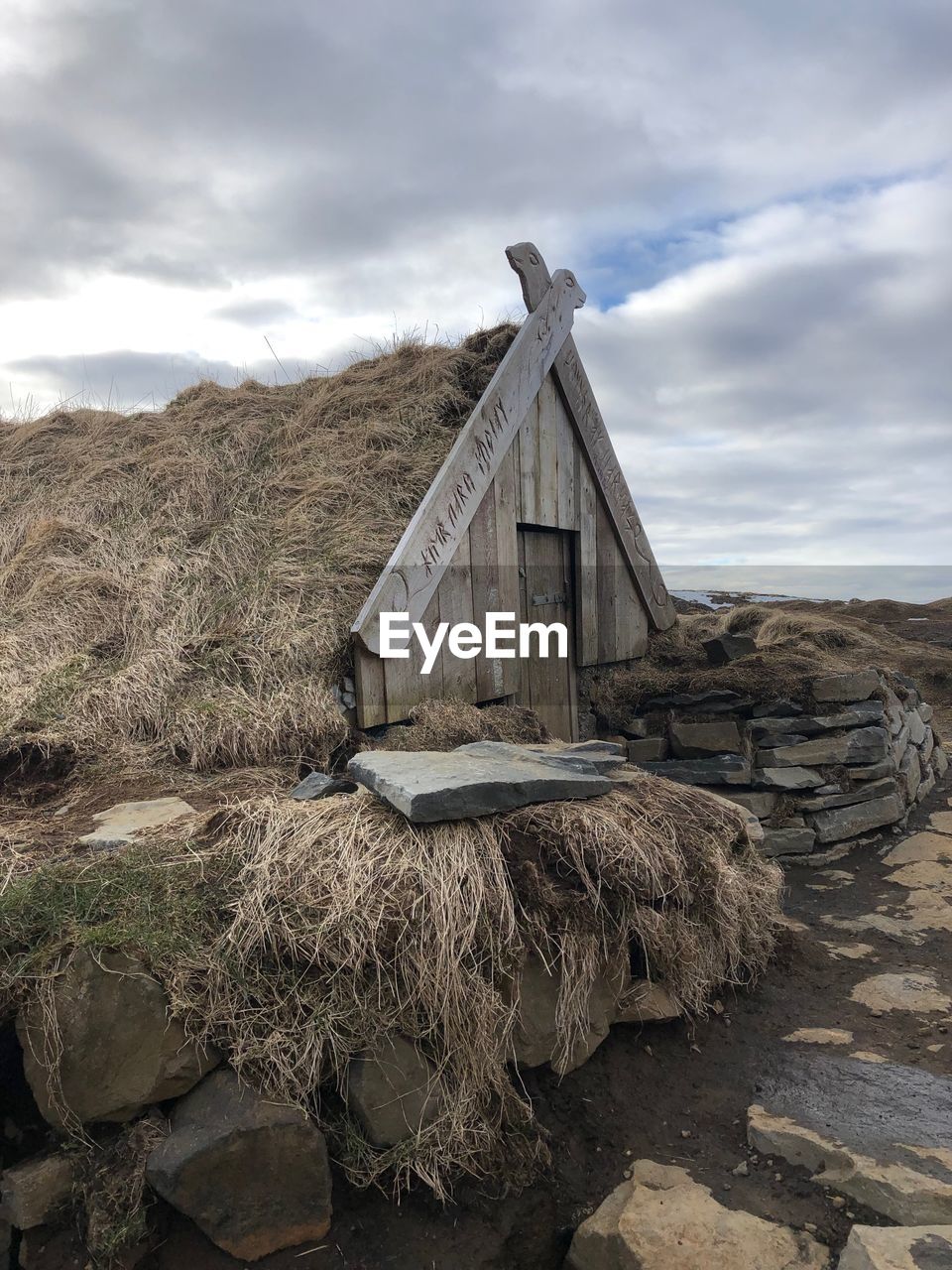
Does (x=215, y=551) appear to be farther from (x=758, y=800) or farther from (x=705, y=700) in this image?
(x=758, y=800)

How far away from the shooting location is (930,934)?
203 inches

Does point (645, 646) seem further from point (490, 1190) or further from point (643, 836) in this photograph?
point (490, 1190)

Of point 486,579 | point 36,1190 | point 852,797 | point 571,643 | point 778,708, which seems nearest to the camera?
point 36,1190

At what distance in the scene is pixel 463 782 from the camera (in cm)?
352

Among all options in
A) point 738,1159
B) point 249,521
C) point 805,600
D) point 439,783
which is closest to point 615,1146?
point 738,1159

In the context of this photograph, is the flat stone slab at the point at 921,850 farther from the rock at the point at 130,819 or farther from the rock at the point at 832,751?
the rock at the point at 130,819

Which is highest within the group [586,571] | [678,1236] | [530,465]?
[530,465]

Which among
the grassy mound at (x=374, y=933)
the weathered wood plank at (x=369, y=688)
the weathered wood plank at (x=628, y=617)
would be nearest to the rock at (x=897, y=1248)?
the grassy mound at (x=374, y=933)


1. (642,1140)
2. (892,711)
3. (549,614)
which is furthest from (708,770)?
(642,1140)

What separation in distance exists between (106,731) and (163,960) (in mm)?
2419

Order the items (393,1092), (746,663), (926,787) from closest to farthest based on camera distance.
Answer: (393,1092), (746,663), (926,787)

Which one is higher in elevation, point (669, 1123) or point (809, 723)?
point (809, 723)

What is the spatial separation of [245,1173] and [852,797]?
5799 millimetres

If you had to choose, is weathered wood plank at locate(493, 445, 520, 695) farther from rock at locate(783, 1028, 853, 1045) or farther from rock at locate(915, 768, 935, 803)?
rock at locate(915, 768, 935, 803)
